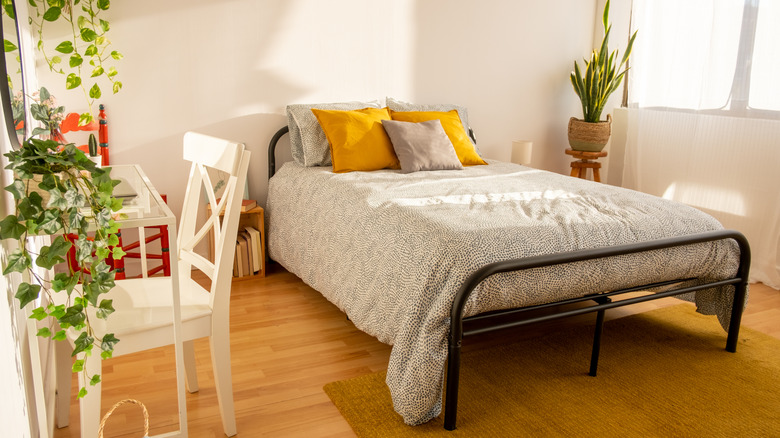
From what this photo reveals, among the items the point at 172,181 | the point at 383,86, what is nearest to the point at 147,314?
the point at 172,181

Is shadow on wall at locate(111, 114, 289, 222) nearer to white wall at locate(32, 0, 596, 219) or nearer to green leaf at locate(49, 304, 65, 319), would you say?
white wall at locate(32, 0, 596, 219)

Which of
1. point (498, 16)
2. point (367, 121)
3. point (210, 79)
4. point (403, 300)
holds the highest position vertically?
point (498, 16)

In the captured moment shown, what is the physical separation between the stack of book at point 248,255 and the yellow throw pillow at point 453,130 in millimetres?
1071

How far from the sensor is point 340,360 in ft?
8.08

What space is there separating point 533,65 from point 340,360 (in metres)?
2.86

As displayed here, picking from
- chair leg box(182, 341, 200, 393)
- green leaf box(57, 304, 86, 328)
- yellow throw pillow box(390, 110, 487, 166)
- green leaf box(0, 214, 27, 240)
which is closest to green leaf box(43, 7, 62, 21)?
green leaf box(0, 214, 27, 240)

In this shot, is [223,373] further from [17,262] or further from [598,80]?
[598,80]

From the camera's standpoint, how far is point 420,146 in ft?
10.8

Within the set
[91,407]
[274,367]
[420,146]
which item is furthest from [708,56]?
[91,407]

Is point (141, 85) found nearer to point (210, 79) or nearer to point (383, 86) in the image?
point (210, 79)

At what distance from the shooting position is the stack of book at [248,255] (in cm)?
334

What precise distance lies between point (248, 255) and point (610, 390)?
6.62 feet

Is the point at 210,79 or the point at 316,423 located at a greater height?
the point at 210,79

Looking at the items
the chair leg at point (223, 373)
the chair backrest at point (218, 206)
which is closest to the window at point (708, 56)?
the chair backrest at point (218, 206)
